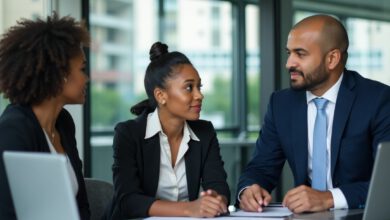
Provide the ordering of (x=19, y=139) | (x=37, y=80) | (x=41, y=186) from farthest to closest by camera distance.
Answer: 1. (x=37, y=80)
2. (x=19, y=139)
3. (x=41, y=186)

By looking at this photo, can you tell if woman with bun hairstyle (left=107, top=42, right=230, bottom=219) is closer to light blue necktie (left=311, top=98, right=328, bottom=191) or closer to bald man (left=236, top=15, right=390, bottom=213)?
bald man (left=236, top=15, right=390, bottom=213)

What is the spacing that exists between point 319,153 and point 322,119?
0.46 ft

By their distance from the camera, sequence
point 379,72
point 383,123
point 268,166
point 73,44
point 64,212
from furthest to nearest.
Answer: point 379,72
point 268,166
point 383,123
point 73,44
point 64,212

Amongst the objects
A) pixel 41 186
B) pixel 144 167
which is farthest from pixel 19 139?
pixel 144 167

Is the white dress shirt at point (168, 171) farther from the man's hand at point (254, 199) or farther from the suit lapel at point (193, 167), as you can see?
the man's hand at point (254, 199)

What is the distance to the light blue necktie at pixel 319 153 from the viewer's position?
112 inches

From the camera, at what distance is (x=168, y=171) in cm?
282

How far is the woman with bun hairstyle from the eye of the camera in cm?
275

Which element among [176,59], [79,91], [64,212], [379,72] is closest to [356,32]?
[379,72]

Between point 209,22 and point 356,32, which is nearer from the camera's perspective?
point 356,32

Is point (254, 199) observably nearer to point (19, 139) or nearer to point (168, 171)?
point (168, 171)

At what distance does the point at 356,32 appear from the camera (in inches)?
177

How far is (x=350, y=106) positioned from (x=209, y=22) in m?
4.79

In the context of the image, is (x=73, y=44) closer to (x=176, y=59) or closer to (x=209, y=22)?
(x=176, y=59)
